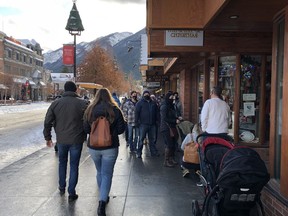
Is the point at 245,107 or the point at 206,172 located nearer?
the point at 206,172

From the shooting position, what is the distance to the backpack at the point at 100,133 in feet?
16.8

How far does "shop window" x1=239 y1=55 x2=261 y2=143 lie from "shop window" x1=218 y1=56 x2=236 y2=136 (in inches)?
9.7

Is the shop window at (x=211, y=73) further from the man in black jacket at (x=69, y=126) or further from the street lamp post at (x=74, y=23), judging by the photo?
the street lamp post at (x=74, y=23)

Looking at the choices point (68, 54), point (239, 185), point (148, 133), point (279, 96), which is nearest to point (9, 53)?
point (68, 54)

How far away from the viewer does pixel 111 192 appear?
633 cm

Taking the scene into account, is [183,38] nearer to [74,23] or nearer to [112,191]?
[112,191]

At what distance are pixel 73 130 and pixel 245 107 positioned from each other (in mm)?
4990

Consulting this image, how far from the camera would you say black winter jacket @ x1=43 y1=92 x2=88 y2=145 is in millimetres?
5895

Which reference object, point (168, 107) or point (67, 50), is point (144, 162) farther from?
point (67, 50)

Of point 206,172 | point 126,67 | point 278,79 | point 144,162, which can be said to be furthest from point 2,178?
point 126,67

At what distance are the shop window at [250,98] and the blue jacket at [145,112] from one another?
2237 millimetres

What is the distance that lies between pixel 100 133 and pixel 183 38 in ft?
11.7

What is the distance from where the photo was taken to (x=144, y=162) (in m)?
9.01

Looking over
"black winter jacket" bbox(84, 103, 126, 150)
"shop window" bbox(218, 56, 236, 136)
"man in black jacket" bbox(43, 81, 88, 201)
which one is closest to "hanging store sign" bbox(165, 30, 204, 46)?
"shop window" bbox(218, 56, 236, 136)
